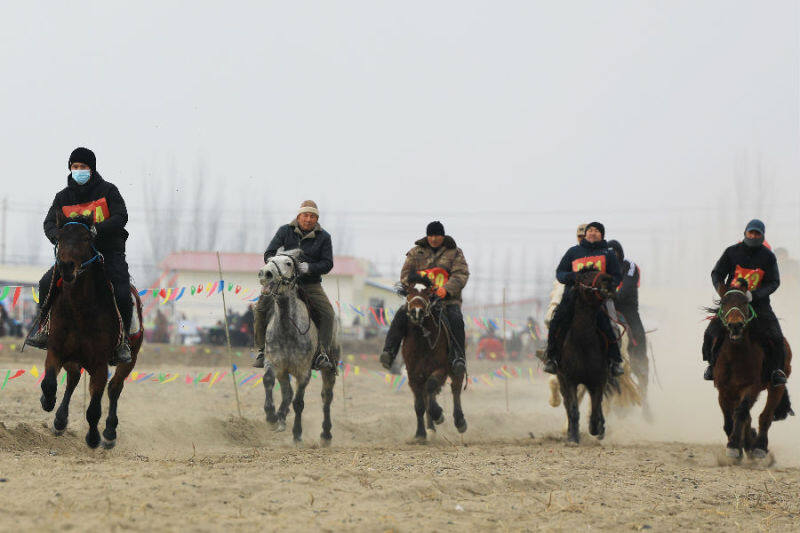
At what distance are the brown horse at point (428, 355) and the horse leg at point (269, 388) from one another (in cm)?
183

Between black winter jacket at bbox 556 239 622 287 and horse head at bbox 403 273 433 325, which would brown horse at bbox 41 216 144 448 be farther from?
black winter jacket at bbox 556 239 622 287

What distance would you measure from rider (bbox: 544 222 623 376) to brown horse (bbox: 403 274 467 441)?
1410mm

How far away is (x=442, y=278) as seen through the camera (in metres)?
13.5

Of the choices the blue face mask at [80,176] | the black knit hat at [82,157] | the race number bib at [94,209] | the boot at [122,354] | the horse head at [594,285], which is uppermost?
the black knit hat at [82,157]

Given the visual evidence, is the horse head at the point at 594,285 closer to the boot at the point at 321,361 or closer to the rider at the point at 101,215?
the boot at the point at 321,361

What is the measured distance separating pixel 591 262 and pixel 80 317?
21.5ft

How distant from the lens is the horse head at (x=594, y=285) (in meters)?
12.2

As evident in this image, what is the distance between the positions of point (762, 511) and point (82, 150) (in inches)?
286

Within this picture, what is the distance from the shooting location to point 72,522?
5.87m

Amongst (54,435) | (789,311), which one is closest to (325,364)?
(54,435)

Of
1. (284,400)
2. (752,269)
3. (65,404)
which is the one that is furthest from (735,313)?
(65,404)

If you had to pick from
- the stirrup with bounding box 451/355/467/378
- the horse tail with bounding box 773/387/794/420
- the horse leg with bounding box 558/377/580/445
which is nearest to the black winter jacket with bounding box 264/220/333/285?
the stirrup with bounding box 451/355/467/378

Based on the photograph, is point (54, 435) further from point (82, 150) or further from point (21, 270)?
point (21, 270)

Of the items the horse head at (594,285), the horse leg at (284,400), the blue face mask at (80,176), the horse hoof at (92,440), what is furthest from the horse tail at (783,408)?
the blue face mask at (80,176)
